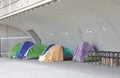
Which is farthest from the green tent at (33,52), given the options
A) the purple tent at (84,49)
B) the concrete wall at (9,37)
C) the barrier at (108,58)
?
the concrete wall at (9,37)

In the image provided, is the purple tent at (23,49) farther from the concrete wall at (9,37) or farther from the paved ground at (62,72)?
the paved ground at (62,72)

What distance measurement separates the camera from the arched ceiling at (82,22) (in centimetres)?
1160

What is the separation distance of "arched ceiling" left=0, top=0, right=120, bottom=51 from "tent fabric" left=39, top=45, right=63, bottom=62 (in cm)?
116

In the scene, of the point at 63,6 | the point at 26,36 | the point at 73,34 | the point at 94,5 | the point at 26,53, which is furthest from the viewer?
the point at 26,36

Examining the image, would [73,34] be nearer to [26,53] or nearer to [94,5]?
[26,53]

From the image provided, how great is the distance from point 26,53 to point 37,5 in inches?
237

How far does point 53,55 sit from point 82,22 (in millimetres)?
2936

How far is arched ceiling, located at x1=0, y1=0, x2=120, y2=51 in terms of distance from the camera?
11602 millimetres

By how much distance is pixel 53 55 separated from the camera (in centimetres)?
1628

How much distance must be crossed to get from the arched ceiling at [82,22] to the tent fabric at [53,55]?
3.79 feet

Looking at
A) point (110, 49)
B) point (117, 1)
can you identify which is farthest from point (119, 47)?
point (117, 1)

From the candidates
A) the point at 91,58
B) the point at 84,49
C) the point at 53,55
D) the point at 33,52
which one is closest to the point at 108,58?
the point at 91,58

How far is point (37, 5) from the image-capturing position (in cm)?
1290

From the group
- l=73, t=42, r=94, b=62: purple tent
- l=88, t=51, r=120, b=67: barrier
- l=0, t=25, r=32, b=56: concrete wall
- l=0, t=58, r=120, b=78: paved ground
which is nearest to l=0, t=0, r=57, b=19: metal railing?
l=0, t=58, r=120, b=78: paved ground
